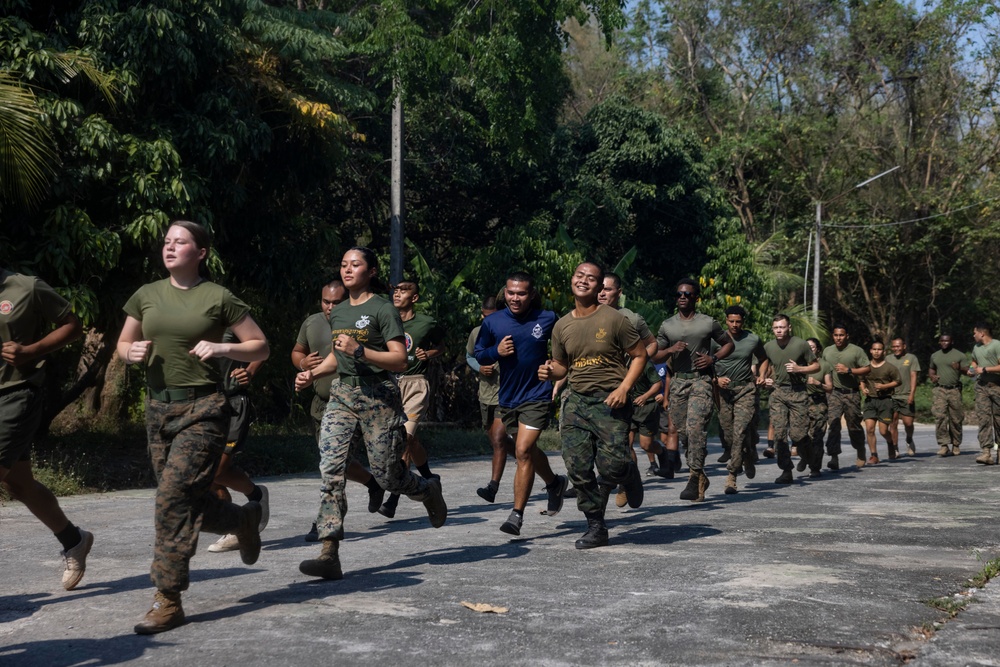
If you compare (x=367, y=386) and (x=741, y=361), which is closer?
(x=367, y=386)

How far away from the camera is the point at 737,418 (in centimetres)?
1247

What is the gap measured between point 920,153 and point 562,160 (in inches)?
677

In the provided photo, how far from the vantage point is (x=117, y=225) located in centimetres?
1291

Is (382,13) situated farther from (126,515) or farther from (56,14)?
(126,515)

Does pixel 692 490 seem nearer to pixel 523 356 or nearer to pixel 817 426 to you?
pixel 523 356

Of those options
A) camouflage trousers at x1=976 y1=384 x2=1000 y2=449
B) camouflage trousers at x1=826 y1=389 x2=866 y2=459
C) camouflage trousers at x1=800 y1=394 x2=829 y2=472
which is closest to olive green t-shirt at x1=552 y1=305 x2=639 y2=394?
camouflage trousers at x1=800 y1=394 x2=829 y2=472

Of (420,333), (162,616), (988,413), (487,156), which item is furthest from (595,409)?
(487,156)

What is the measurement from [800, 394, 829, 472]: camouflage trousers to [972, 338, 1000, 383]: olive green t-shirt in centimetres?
371

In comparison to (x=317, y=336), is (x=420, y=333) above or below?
above

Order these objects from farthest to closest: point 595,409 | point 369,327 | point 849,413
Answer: point 849,413 < point 595,409 < point 369,327

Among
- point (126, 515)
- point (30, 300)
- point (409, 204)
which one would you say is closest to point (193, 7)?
point (126, 515)

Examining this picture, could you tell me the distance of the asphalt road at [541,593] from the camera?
5.03 meters

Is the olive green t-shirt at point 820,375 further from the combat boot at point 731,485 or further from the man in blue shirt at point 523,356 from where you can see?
the man in blue shirt at point 523,356

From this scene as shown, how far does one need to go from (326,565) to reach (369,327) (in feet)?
4.56
